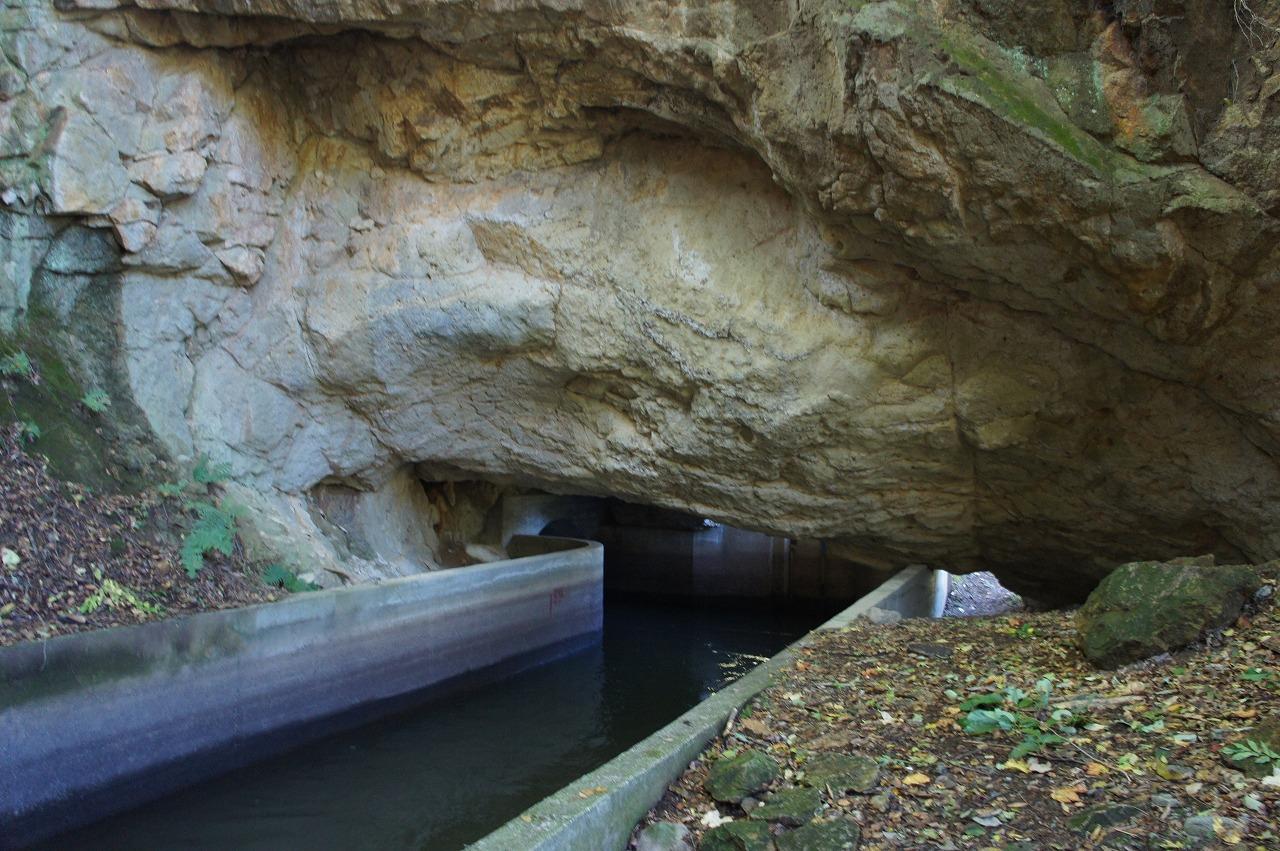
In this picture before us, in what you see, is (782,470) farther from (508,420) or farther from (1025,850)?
(1025,850)

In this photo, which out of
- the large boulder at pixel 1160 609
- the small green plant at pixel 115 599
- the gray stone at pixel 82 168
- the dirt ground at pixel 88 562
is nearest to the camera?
the large boulder at pixel 1160 609

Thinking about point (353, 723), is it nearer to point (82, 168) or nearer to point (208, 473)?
point (208, 473)

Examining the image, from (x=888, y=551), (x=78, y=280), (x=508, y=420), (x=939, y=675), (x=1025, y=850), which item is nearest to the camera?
(x=1025, y=850)

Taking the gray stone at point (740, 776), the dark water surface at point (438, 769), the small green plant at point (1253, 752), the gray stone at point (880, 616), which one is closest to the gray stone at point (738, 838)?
the gray stone at point (740, 776)

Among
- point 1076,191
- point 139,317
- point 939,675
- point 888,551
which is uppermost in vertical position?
point 1076,191

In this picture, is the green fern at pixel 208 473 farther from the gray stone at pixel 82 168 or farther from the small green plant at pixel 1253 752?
the small green plant at pixel 1253 752

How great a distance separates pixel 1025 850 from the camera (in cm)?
303

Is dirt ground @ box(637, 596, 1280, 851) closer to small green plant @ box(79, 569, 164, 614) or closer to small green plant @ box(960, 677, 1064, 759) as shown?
small green plant @ box(960, 677, 1064, 759)

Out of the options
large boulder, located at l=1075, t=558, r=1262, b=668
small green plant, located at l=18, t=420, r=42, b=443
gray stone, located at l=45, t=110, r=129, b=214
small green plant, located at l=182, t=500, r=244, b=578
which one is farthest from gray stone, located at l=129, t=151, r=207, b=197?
large boulder, located at l=1075, t=558, r=1262, b=668

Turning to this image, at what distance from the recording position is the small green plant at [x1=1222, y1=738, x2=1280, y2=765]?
126 inches

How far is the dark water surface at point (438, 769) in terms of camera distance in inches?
230

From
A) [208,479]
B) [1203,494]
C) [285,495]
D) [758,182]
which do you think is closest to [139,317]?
[208,479]

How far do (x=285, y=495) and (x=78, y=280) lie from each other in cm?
289

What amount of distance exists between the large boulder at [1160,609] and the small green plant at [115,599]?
6417mm
